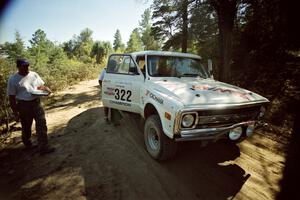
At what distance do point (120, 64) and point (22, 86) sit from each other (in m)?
2.34

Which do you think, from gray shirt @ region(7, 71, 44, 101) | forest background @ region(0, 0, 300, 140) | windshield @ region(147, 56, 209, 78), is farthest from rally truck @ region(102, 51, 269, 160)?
forest background @ region(0, 0, 300, 140)

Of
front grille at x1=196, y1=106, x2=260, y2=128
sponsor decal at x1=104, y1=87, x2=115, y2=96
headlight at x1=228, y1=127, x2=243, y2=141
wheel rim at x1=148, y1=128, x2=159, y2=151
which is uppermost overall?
sponsor decal at x1=104, y1=87, x2=115, y2=96

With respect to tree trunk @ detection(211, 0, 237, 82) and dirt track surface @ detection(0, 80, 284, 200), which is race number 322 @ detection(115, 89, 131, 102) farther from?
tree trunk @ detection(211, 0, 237, 82)

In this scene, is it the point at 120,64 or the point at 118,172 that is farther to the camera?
the point at 120,64

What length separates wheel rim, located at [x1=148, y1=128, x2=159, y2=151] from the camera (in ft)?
12.9

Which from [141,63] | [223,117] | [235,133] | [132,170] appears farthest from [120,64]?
[235,133]

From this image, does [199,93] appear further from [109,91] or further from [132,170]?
[109,91]

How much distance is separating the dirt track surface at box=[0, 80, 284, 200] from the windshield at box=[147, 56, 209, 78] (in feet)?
5.42

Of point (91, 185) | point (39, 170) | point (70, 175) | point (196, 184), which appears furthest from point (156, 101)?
point (39, 170)

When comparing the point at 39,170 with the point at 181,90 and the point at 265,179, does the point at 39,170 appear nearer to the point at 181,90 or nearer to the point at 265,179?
the point at 181,90

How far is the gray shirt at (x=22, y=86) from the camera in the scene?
395cm

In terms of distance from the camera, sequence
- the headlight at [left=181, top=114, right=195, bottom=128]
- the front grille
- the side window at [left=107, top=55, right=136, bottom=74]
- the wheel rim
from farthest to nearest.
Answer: the side window at [left=107, top=55, right=136, bottom=74] < the wheel rim < the front grille < the headlight at [left=181, top=114, right=195, bottom=128]

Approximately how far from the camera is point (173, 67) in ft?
15.3

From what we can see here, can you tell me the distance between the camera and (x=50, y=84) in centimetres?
1170
